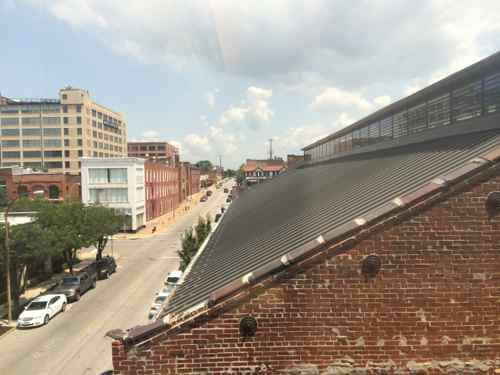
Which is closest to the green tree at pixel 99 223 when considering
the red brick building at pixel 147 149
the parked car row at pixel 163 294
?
the parked car row at pixel 163 294

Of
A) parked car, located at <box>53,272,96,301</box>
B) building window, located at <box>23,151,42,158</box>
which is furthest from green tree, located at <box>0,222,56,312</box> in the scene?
building window, located at <box>23,151,42,158</box>

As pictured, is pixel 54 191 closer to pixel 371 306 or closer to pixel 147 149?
pixel 371 306

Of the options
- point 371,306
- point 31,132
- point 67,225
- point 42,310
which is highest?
point 31,132

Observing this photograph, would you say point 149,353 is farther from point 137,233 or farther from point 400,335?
point 137,233

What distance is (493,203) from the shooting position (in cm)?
522

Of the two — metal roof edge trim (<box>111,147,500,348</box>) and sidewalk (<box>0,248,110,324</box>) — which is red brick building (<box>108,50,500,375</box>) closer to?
metal roof edge trim (<box>111,147,500,348</box>)

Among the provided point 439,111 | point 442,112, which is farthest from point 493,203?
point 439,111

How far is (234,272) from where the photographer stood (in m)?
6.93

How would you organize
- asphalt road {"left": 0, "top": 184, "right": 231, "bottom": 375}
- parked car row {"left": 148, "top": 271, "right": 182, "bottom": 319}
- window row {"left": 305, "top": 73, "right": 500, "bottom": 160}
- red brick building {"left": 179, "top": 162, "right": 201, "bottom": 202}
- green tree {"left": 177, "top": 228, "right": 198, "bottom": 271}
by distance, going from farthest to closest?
1. red brick building {"left": 179, "top": 162, "right": 201, "bottom": 202}
2. green tree {"left": 177, "top": 228, "right": 198, "bottom": 271}
3. parked car row {"left": 148, "top": 271, "right": 182, "bottom": 319}
4. asphalt road {"left": 0, "top": 184, "right": 231, "bottom": 375}
5. window row {"left": 305, "top": 73, "right": 500, "bottom": 160}

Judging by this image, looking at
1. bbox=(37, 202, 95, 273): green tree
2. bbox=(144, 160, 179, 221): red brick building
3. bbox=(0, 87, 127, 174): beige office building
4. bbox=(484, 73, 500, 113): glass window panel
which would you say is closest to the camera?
bbox=(484, 73, 500, 113): glass window panel

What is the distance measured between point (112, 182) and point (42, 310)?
30499mm

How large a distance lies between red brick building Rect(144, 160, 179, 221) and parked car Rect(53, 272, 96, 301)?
99.8ft

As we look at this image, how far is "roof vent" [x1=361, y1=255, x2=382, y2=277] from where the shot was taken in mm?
5117

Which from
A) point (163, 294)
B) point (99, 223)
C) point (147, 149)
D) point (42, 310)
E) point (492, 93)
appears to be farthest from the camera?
point (147, 149)
